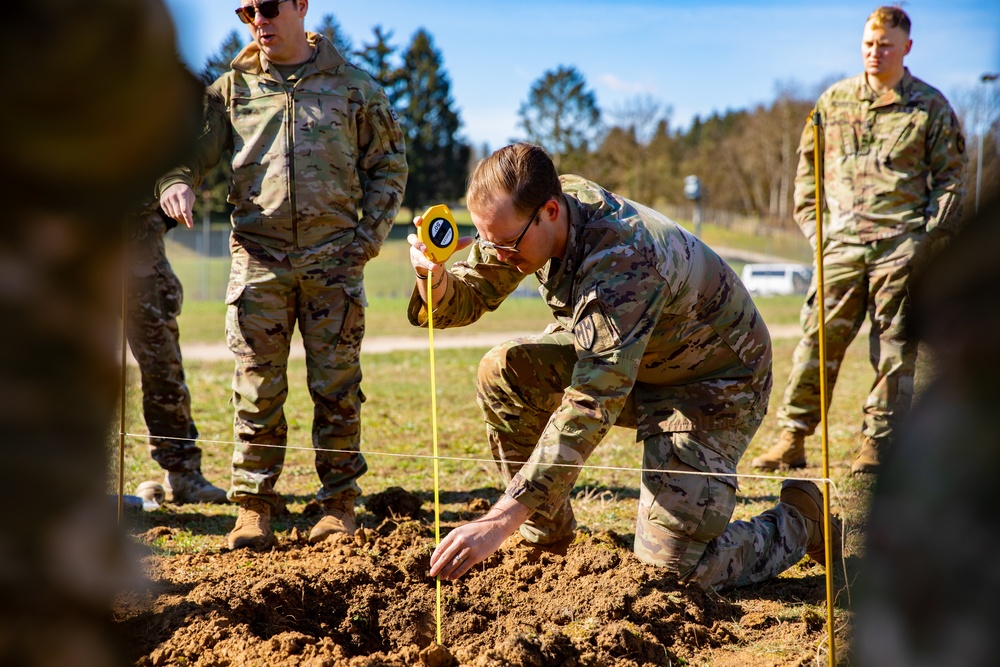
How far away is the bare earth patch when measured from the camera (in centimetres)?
299

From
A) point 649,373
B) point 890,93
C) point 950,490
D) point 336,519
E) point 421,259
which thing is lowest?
point 336,519

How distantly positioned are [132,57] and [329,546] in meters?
3.52

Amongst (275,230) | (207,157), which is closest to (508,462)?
(275,230)

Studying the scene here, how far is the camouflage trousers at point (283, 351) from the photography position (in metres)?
4.33

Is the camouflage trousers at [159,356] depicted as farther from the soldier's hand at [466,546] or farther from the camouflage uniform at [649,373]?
the soldier's hand at [466,546]

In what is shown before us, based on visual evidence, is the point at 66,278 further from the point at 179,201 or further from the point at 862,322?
the point at 862,322

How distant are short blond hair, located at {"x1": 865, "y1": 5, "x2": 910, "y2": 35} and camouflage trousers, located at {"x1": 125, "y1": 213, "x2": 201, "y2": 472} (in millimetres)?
4356

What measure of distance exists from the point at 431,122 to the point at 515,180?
54681 millimetres

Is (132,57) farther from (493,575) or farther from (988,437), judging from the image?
(493,575)

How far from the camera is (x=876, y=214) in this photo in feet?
18.5

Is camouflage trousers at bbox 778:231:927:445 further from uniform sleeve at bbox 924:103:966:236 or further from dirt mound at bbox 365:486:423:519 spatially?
dirt mound at bbox 365:486:423:519

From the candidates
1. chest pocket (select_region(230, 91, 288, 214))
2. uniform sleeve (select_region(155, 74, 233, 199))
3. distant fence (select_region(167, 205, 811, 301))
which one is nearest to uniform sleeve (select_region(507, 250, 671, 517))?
chest pocket (select_region(230, 91, 288, 214))

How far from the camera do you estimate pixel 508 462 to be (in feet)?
13.5

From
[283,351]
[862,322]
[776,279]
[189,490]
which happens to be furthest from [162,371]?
[776,279]
